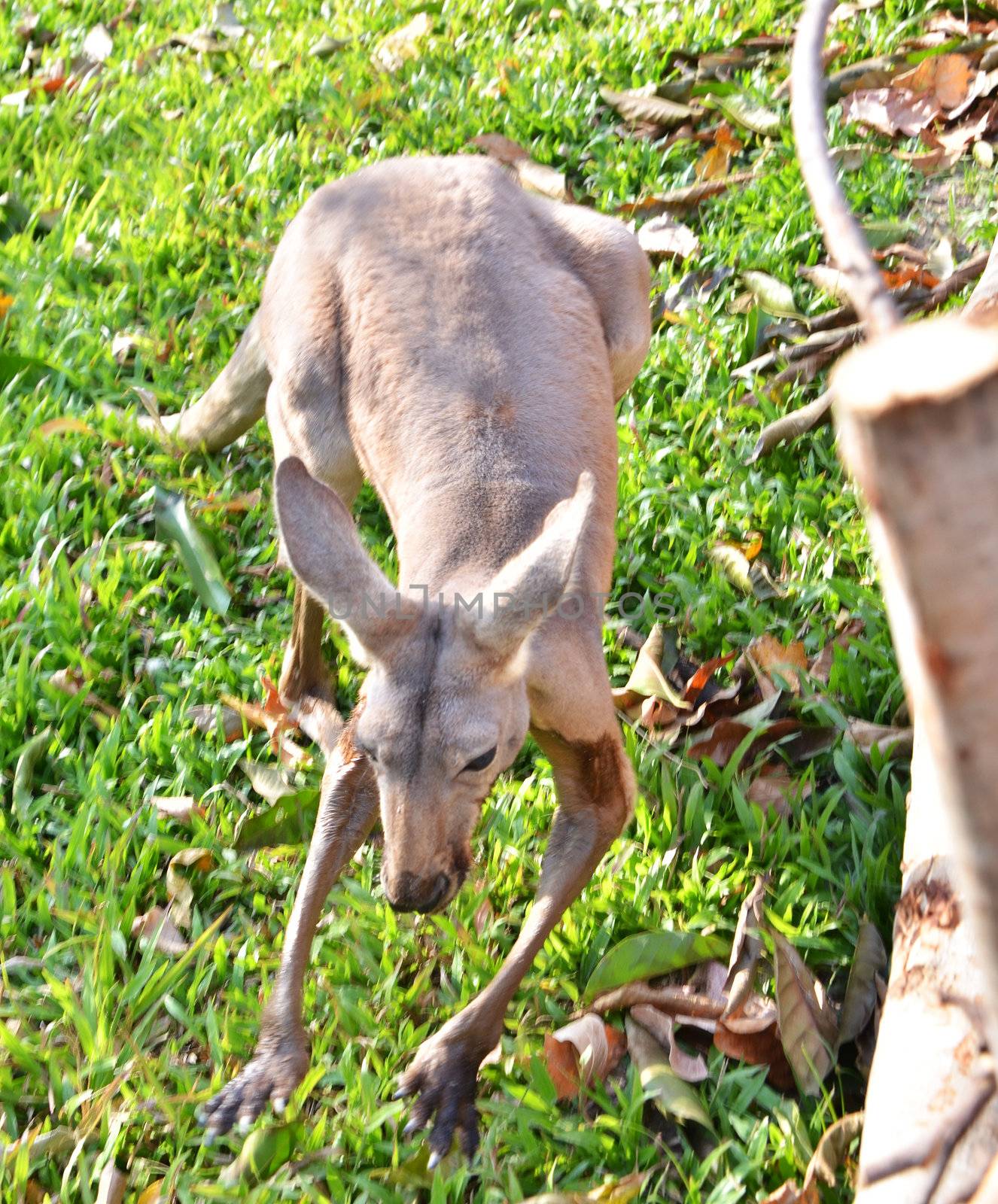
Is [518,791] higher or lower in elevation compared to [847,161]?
lower

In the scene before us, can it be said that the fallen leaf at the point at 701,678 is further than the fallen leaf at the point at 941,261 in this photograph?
No

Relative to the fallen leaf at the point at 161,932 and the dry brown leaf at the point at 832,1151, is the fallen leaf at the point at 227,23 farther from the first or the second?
the dry brown leaf at the point at 832,1151

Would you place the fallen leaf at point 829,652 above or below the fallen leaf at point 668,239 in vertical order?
below

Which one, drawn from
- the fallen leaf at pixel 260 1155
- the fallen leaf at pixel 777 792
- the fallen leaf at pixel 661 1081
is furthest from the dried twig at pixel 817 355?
the fallen leaf at pixel 260 1155

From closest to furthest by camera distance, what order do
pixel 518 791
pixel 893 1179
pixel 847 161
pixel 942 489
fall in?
pixel 942 489 < pixel 893 1179 < pixel 518 791 < pixel 847 161

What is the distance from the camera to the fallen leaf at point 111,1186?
8.25 ft

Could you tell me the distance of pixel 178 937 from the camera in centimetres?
308

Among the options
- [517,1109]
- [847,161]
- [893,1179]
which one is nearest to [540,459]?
[517,1109]

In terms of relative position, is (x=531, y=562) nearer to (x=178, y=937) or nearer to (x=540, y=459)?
(x=540, y=459)

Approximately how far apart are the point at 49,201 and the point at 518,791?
339 centimetres

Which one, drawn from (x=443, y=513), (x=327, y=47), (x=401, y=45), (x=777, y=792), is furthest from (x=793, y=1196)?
(x=327, y=47)

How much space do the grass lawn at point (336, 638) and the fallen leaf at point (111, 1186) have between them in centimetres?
3

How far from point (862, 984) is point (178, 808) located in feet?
5.68

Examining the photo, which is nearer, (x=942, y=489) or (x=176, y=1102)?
(x=942, y=489)
